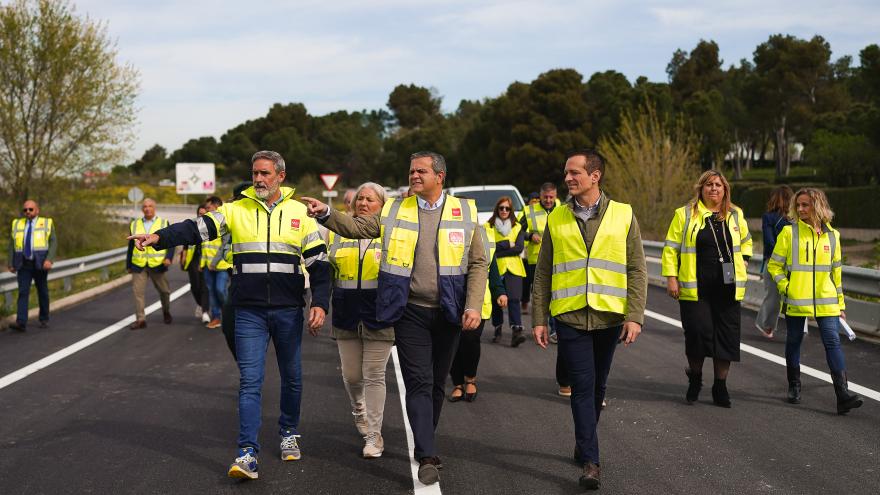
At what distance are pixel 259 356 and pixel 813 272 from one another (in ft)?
14.7

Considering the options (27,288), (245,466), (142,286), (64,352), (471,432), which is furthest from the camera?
(142,286)

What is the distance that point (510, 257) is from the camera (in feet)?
35.8

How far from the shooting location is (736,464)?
5746mm

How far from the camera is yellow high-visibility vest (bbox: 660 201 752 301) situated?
7.43 meters

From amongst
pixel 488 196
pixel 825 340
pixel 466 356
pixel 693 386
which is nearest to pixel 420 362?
pixel 466 356

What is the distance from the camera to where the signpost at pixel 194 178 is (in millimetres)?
73375

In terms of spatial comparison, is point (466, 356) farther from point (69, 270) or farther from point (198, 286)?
point (69, 270)

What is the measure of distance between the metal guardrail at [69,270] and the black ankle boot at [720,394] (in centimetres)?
1062

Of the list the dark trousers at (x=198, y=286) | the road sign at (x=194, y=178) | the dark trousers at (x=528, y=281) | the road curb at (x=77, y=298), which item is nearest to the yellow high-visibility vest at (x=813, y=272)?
the dark trousers at (x=528, y=281)

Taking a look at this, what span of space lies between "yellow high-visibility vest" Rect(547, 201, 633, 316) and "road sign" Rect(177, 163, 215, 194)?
231 ft

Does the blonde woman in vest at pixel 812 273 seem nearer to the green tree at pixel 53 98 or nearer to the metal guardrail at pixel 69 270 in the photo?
the metal guardrail at pixel 69 270

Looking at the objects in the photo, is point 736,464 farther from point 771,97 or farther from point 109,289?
point 771,97

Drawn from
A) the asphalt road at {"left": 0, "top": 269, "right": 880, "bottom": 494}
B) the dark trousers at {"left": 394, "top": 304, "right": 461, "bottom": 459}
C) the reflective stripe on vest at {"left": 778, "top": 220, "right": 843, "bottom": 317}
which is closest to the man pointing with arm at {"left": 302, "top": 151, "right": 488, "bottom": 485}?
the dark trousers at {"left": 394, "top": 304, "right": 461, "bottom": 459}

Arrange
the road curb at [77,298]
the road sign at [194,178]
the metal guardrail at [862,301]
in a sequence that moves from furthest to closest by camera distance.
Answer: the road sign at [194,178] → the road curb at [77,298] → the metal guardrail at [862,301]
